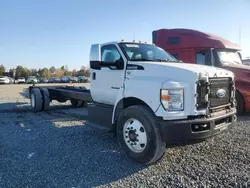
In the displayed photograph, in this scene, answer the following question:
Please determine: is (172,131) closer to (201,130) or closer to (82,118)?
(201,130)

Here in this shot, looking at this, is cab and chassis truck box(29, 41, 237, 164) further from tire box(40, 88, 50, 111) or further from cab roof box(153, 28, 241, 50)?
tire box(40, 88, 50, 111)

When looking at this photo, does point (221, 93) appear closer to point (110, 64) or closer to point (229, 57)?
point (110, 64)

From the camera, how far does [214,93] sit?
13.4 ft

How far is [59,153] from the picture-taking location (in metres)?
4.62

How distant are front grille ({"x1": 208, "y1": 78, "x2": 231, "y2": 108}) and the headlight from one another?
24.3 inches

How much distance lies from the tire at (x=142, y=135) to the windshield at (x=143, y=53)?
1261 millimetres

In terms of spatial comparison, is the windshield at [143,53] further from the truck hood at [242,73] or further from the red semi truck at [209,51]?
the truck hood at [242,73]

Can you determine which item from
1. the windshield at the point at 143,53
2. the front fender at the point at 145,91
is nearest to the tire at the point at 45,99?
the windshield at the point at 143,53

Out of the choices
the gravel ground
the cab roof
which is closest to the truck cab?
the gravel ground

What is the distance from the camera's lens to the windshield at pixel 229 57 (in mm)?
8285

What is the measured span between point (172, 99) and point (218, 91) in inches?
40.6

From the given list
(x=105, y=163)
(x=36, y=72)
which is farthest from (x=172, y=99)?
(x=36, y=72)

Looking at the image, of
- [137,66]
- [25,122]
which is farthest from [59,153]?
[25,122]

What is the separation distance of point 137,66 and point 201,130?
1.62 meters
